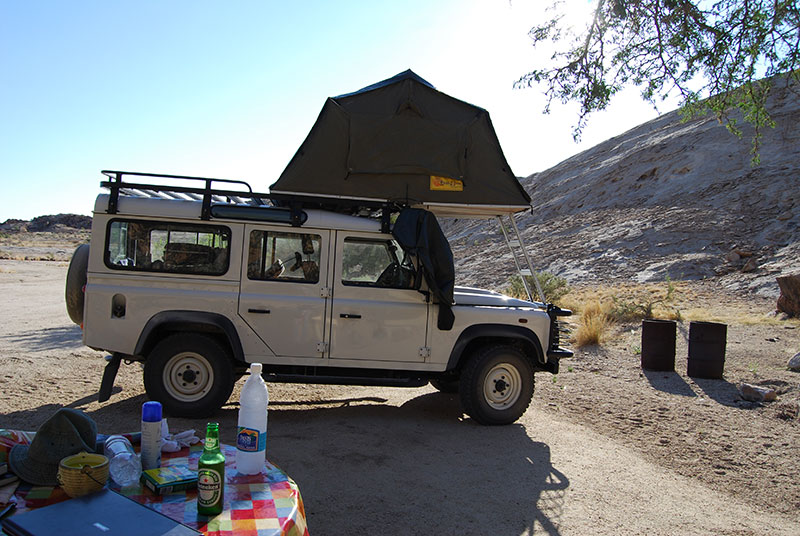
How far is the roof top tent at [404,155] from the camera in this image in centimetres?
663

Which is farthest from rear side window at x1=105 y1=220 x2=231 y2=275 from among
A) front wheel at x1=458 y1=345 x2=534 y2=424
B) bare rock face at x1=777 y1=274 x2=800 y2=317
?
bare rock face at x1=777 y1=274 x2=800 y2=317

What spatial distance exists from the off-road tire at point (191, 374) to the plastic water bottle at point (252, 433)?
3.75m

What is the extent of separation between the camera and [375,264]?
670 cm

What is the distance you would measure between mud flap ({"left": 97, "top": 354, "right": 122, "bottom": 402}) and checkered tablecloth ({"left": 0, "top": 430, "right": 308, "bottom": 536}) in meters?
3.79

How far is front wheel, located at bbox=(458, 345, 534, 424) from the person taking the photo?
677 cm

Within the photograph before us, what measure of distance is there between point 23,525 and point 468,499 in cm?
348

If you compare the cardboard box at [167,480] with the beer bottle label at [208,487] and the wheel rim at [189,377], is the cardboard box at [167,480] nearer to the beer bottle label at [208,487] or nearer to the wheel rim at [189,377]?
the beer bottle label at [208,487]

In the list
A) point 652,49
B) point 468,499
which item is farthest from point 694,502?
point 652,49

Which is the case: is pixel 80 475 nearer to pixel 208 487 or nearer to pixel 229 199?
pixel 208 487

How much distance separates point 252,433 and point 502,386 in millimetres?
4652

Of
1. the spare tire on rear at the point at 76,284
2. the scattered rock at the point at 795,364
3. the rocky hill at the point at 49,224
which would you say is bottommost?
the scattered rock at the point at 795,364

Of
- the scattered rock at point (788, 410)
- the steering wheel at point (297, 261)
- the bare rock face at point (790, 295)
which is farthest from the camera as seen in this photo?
the bare rock face at point (790, 295)

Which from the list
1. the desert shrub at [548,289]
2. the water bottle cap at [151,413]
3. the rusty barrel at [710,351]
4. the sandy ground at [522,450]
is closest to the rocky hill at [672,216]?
the desert shrub at [548,289]

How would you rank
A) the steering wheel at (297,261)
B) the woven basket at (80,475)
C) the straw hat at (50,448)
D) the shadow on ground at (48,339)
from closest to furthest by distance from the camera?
the woven basket at (80,475)
the straw hat at (50,448)
the steering wheel at (297,261)
the shadow on ground at (48,339)
